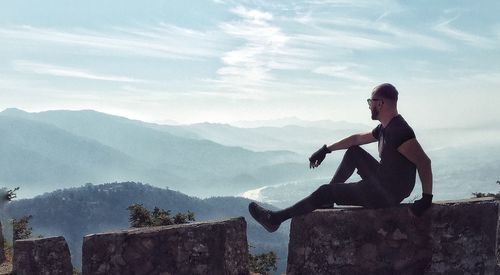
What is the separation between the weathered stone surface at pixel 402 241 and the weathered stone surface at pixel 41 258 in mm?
6129

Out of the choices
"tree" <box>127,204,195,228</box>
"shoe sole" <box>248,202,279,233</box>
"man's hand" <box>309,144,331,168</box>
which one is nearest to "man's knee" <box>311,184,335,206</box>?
"shoe sole" <box>248,202,279,233</box>

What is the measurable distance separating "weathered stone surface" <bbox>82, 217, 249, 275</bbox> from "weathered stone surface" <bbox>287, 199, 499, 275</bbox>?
840mm

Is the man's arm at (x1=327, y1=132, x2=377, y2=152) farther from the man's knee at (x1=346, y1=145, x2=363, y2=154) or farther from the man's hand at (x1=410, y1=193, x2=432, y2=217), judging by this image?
the man's hand at (x1=410, y1=193, x2=432, y2=217)

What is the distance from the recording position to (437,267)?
6508 mm

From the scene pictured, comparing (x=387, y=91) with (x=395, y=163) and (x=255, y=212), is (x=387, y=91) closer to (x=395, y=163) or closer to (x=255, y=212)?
(x=395, y=163)

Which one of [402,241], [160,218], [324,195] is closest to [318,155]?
[324,195]

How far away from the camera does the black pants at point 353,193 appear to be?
6.68m

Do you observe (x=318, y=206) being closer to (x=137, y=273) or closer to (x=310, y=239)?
(x=310, y=239)

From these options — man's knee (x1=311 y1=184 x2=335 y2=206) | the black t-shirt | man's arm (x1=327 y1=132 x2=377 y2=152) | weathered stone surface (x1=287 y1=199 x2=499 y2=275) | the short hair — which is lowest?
weathered stone surface (x1=287 y1=199 x2=499 y2=275)

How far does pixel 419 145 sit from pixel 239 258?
2644mm

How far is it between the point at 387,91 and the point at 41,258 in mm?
7904

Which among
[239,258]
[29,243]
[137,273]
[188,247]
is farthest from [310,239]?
[29,243]

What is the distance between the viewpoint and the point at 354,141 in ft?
24.4

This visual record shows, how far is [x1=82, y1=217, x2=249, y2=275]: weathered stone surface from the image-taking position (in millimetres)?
6754
